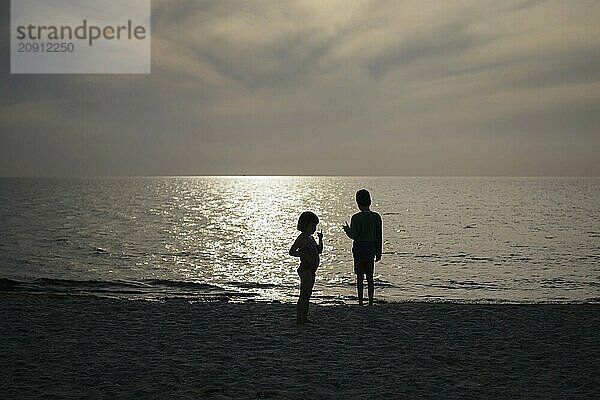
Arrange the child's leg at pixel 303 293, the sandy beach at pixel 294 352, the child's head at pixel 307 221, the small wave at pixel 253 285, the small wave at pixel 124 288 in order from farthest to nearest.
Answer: the small wave at pixel 253 285
the small wave at pixel 124 288
the child's leg at pixel 303 293
the child's head at pixel 307 221
the sandy beach at pixel 294 352

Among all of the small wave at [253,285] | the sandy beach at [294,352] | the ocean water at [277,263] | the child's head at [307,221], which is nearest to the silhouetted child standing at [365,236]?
the sandy beach at [294,352]

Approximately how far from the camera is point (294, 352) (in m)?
9.50

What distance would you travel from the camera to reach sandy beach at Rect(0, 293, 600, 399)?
7.65 m

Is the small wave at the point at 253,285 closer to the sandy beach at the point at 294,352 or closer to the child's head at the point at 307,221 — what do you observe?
the sandy beach at the point at 294,352

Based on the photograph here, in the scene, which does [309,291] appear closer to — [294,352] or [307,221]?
[307,221]

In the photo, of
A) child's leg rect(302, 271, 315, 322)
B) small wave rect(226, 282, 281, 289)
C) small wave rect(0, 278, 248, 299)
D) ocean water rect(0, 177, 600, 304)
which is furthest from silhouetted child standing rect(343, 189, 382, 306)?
small wave rect(226, 282, 281, 289)

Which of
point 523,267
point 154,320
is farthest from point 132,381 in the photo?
point 523,267

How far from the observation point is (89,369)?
845 cm

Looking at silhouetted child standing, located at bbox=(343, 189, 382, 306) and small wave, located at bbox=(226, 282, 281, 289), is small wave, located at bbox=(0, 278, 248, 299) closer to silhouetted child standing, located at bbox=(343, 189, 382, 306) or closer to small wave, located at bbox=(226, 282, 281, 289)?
small wave, located at bbox=(226, 282, 281, 289)

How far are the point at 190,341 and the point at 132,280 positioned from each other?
19240mm

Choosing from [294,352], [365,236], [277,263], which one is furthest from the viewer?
[277,263]

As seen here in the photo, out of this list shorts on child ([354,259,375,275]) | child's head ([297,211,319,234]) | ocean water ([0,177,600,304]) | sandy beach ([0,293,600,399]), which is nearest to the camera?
sandy beach ([0,293,600,399])

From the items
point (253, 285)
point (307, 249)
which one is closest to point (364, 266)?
point (307, 249)

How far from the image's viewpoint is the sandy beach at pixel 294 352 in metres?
7.65
